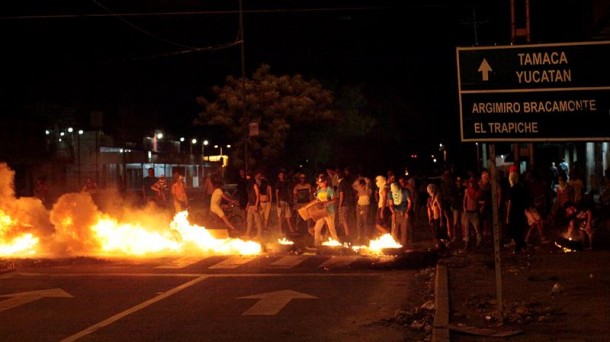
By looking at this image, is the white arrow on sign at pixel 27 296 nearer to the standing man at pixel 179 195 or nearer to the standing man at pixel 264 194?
the standing man at pixel 264 194

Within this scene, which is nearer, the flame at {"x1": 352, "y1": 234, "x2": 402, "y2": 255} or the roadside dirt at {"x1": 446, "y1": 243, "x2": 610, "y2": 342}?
the roadside dirt at {"x1": 446, "y1": 243, "x2": 610, "y2": 342}

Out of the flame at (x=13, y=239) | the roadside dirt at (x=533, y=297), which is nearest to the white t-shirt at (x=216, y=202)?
the flame at (x=13, y=239)

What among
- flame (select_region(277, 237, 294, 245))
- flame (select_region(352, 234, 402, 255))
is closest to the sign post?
flame (select_region(352, 234, 402, 255))

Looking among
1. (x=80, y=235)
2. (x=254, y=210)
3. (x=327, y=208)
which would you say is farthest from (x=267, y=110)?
(x=80, y=235)

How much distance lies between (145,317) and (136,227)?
915 centimetres

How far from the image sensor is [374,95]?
46375mm

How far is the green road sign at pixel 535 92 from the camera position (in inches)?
336

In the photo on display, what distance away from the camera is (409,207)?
18609 mm

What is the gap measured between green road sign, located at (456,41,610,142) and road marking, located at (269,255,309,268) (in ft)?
25.0

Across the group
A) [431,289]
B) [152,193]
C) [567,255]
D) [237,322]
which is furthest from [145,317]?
[152,193]

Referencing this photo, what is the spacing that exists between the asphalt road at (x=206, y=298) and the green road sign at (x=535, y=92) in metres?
2.74

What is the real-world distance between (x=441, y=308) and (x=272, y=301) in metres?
2.67

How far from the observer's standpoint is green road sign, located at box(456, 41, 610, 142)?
853 cm

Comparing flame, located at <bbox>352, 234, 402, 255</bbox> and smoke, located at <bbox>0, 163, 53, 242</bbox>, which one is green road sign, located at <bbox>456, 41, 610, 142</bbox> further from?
smoke, located at <bbox>0, 163, 53, 242</bbox>
